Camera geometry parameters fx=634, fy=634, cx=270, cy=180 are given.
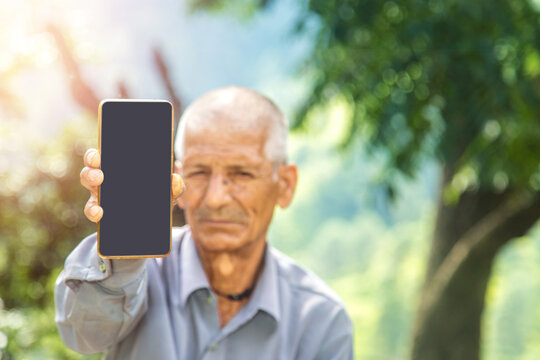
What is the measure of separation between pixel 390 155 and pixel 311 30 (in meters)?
1.44

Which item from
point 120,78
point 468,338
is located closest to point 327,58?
point 120,78

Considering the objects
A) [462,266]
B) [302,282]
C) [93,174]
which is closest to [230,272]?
[302,282]

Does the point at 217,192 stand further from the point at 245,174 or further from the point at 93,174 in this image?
the point at 93,174

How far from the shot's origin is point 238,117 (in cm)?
208

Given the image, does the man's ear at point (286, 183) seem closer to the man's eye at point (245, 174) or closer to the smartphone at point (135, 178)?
the man's eye at point (245, 174)

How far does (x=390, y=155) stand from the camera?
5.95 meters

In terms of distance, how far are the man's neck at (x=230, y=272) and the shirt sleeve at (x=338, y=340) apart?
0.31 metres

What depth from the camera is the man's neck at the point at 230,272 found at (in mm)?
2158

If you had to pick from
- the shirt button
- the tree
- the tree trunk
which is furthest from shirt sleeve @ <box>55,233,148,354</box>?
the tree trunk

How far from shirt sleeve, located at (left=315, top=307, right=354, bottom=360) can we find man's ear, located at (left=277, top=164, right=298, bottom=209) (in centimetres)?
43

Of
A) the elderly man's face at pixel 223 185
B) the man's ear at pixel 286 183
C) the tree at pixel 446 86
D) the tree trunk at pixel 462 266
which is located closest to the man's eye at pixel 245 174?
the elderly man's face at pixel 223 185

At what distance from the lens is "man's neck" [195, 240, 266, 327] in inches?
85.0

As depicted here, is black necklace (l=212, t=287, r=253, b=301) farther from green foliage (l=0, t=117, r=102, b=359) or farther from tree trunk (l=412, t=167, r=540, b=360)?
tree trunk (l=412, t=167, r=540, b=360)

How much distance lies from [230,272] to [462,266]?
210 inches
